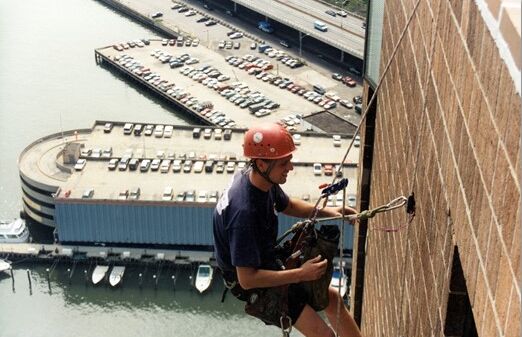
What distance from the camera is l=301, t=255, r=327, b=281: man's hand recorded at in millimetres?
8062

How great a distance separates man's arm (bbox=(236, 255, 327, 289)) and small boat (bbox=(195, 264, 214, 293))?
46858 mm

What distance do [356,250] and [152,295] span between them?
40657mm

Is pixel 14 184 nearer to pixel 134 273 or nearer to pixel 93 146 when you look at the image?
pixel 93 146

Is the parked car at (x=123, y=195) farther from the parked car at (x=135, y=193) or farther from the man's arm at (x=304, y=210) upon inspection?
the man's arm at (x=304, y=210)

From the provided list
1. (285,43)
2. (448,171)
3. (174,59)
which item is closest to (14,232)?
(174,59)

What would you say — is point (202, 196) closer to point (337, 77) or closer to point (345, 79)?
point (345, 79)

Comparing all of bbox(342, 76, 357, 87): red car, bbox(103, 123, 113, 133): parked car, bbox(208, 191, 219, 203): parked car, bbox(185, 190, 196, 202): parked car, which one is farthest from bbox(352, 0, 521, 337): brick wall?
bbox(342, 76, 357, 87): red car

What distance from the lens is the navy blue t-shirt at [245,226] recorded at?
7.75m

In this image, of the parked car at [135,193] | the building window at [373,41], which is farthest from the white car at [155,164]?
the building window at [373,41]

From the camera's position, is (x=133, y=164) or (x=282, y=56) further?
(x=282, y=56)

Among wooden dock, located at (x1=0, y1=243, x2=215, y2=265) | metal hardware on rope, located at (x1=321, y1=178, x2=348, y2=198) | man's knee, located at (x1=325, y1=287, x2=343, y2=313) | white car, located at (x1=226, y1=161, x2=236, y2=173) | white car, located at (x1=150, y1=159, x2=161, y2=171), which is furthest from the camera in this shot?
white car, located at (x1=150, y1=159, x2=161, y2=171)

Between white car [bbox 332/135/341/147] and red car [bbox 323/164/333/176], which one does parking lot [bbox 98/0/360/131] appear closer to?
white car [bbox 332/135/341/147]

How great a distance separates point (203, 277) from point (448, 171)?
49350 mm

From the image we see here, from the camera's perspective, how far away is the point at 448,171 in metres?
6.70
